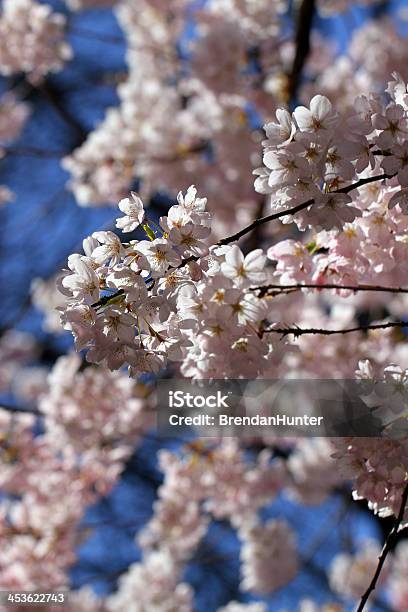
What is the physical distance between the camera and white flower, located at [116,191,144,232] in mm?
1276

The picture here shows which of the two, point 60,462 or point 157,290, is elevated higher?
point 60,462

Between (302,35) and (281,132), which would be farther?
(302,35)

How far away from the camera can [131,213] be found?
50.5 inches

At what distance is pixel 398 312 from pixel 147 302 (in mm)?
4364

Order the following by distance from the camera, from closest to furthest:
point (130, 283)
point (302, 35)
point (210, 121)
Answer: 1. point (130, 283)
2. point (302, 35)
3. point (210, 121)

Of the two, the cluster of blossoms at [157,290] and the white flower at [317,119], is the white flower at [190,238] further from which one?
the white flower at [317,119]

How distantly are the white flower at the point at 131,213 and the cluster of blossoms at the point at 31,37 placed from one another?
3223 mm

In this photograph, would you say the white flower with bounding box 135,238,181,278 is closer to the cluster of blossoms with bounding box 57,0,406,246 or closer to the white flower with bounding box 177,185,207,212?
the white flower with bounding box 177,185,207,212

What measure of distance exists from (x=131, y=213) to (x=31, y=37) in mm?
3292

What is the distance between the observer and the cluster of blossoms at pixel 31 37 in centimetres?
403

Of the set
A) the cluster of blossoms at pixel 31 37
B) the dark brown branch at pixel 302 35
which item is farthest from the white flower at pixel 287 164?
the cluster of blossoms at pixel 31 37

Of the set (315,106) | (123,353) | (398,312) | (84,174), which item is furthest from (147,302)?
(398,312)

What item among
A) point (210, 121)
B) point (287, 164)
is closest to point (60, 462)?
point (210, 121)

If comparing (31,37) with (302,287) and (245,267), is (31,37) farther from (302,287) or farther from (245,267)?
(245,267)
